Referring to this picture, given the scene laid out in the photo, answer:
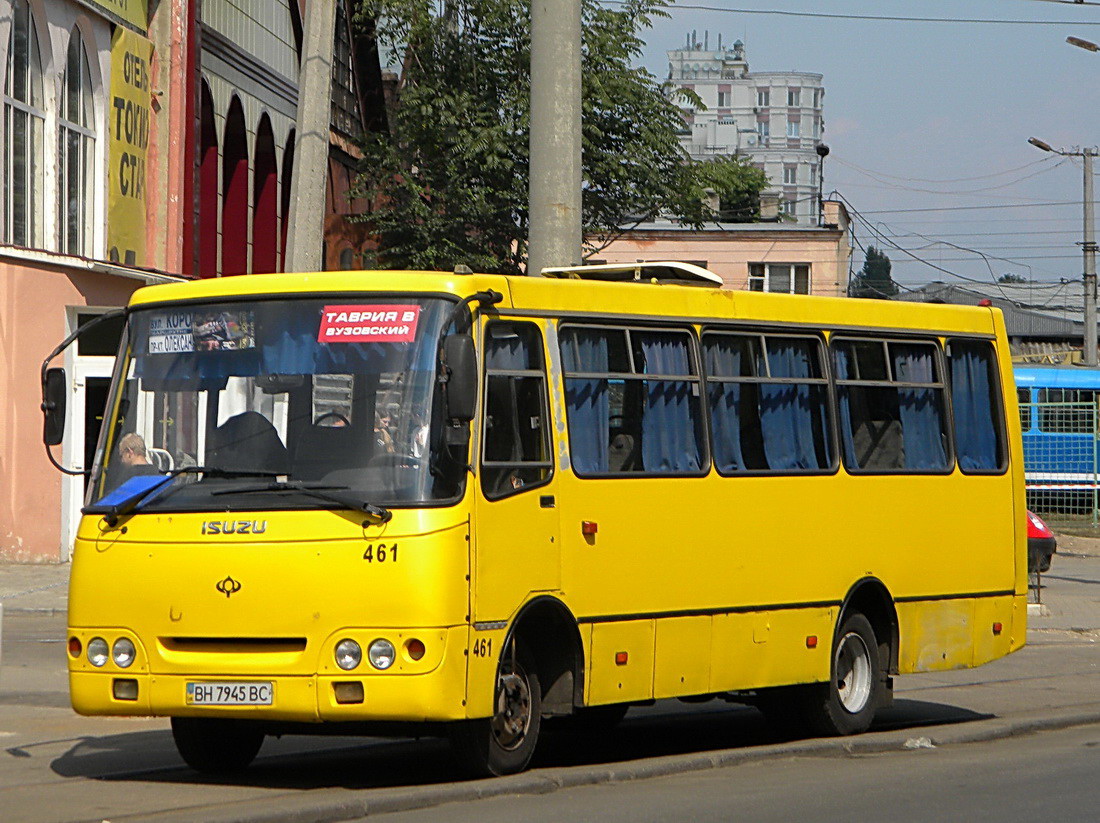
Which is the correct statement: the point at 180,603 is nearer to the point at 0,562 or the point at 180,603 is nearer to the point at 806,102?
the point at 0,562

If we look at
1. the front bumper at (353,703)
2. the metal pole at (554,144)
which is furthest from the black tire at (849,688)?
the front bumper at (353,703)

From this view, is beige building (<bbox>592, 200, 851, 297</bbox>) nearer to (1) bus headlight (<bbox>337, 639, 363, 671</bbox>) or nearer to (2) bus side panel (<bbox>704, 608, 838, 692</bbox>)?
(2) bus side panel (<bbox>704, 608, 838, 692</bbox>)

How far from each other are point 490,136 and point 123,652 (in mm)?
21954

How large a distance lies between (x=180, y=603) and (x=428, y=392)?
5.09ft

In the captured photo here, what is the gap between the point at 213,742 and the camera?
32.5ft

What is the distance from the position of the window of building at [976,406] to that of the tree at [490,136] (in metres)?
17.0

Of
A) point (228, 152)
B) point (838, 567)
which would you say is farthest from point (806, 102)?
point (838, 567)

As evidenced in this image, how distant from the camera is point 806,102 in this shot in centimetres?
19862

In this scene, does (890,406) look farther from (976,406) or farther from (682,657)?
(682,657)

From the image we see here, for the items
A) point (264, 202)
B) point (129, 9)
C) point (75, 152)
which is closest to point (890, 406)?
point (75, 152)

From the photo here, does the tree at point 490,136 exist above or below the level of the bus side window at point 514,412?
above

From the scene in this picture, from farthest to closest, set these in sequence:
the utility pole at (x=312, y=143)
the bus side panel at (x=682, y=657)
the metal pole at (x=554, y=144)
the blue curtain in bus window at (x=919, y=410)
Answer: the utility pole at (x=312, y=143) < the metal pole at (x=554, y=144) < the blue curtain in bus window at (x=919, y=410) < the bus side panel at (x=682, y=657)

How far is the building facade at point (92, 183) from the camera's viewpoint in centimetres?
2300

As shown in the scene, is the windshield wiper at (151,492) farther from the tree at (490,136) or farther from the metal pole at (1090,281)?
the metal pole at (1090,281)
